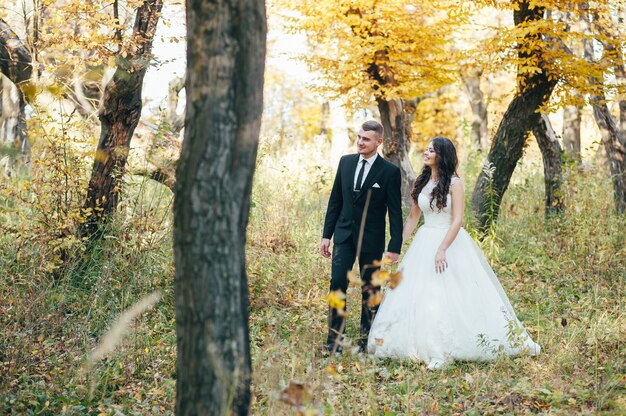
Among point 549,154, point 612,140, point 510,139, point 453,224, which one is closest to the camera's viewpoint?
point 453,224

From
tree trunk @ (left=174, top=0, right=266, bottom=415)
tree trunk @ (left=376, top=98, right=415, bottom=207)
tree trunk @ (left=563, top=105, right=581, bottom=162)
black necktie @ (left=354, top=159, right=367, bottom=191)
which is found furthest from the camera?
tree trunk @ (left=563, top=105, right=581, bottom=162)

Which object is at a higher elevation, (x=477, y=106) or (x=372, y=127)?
(x=477, y=106)

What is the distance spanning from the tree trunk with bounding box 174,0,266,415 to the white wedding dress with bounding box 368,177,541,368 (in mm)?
2887

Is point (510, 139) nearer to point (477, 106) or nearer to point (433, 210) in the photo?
point (433, 210)

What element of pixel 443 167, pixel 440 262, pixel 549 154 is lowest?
pixel 440 262

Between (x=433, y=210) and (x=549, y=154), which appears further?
(x=549, y=154)

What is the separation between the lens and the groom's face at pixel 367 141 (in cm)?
572

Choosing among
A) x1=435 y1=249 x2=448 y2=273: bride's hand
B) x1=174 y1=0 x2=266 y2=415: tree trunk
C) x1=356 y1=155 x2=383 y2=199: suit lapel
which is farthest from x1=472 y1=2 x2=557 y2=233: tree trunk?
x1=174 y1=0 x2=266 y2=415: tree trunk

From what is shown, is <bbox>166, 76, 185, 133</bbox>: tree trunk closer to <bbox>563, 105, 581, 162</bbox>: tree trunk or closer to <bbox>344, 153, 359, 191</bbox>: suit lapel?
<bbox>344, 153, 359, 191</bbox>: suit lapel

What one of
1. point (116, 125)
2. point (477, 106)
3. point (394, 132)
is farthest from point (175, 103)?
point (477, 106)

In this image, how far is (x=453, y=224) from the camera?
5945 millimetres

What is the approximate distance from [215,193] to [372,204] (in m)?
3.00

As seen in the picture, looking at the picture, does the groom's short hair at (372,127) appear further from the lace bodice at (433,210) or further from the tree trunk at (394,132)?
the tree trunk at (394,132)

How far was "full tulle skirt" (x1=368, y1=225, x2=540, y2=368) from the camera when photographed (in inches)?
224
